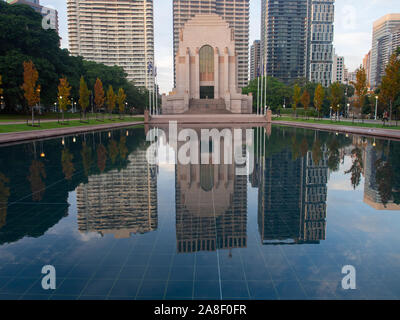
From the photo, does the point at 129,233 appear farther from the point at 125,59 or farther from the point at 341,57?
the point at 341,57

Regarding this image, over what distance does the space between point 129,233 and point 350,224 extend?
192 inches

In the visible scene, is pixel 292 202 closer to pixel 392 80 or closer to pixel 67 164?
pixel 67 164

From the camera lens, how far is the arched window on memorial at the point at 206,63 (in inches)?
2800

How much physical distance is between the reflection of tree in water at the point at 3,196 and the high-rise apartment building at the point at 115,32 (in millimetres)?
126844

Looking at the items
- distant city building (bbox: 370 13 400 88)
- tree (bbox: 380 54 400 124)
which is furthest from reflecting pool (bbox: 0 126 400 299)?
distant city building (bbox: 370 13 400 88)

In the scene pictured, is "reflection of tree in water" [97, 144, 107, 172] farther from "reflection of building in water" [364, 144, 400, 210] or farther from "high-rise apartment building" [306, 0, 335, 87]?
"high-rise apartment building" [306, 0, 335, 87]

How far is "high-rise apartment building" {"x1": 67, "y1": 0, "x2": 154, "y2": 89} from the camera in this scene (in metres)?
136

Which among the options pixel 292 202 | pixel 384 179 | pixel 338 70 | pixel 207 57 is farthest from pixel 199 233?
pixel 338 70

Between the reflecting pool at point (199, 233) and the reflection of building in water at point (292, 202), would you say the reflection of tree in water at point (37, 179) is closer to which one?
the reflecting pool at point (199, 233)

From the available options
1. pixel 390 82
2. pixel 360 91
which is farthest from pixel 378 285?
pixel 360 91

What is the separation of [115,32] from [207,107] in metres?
97.3

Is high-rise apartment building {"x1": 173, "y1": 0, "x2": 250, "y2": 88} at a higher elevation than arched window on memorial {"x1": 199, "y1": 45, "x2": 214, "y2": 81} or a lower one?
higher

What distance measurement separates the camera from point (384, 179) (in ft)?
36.9

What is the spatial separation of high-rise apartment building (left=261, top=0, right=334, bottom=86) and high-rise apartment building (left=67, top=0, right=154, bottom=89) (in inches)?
2349
